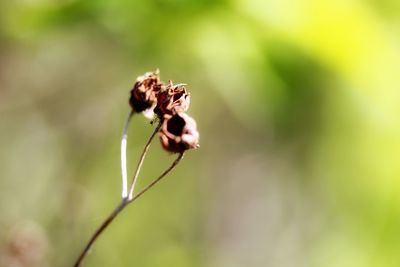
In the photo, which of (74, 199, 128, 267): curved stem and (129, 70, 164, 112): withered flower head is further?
(129, 70, 164, 112): withered flower head

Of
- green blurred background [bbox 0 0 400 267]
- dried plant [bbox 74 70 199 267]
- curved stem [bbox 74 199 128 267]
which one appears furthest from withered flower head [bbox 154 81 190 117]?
green blurred background [bbox 0 0 400 267]

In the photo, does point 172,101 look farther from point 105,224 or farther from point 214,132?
point 214,132

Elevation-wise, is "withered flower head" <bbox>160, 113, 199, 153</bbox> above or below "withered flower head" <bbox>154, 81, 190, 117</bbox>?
below

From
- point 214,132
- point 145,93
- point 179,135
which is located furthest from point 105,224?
point 214,132

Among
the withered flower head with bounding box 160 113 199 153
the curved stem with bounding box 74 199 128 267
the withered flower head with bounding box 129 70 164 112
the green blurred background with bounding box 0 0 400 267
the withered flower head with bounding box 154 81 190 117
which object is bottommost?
the curved stem with bounding box 74 199 128 267

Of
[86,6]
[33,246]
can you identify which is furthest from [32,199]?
[86,6]

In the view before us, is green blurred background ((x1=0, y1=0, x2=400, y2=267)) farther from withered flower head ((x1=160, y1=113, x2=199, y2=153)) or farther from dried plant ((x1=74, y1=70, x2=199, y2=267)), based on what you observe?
withered flower head ((x1=160, y1=113, x2=199, y2=153))
